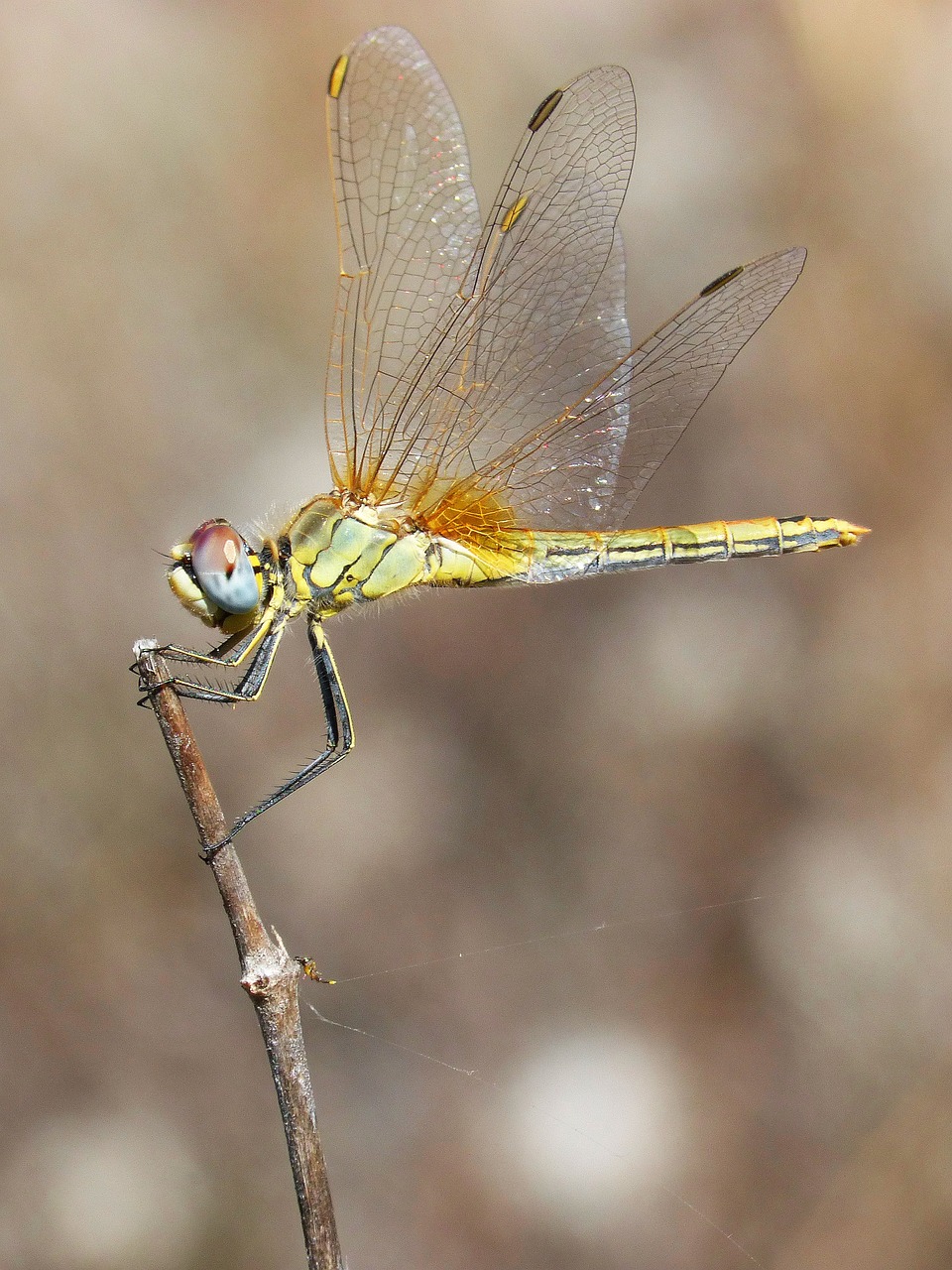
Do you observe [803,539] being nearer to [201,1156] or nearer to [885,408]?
[885,408]

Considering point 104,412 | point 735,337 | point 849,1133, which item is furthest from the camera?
point 104,412

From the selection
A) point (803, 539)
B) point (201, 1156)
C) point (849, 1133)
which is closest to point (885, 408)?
point (803, 539)

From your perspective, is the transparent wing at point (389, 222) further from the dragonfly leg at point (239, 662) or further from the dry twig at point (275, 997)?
the dry twig at point (275, 997)

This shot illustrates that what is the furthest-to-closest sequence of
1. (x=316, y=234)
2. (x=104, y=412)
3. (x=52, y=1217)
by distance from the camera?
1. (x=316, y=234)
2. (x=104, y=412)
3. (x=52, y=1217)

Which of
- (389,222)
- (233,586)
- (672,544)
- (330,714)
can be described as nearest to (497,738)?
(672,544)

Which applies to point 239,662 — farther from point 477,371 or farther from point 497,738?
point 497,738

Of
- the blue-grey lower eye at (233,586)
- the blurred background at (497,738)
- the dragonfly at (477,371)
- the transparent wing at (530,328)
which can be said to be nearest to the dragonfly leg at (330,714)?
the dragonfly at (477,371)
